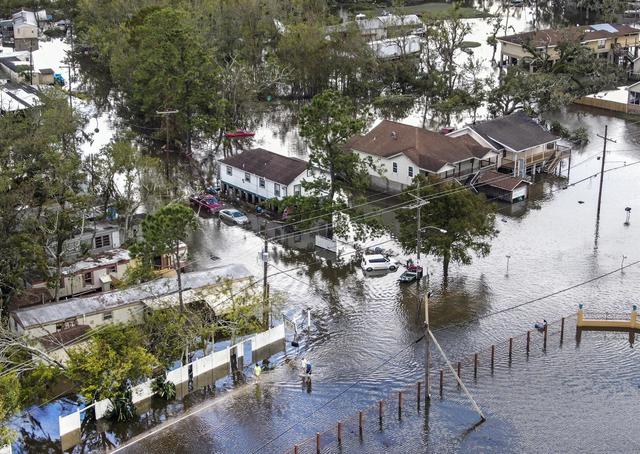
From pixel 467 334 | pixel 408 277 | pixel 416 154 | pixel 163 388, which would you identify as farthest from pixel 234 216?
pixel 163 388

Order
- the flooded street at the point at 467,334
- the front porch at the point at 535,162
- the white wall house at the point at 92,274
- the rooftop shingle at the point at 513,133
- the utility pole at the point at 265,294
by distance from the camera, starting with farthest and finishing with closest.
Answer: the rooftop shingle at the point at 513,133
the front porch at the point at 535,162
the white wall house at the point at 92,274
the utility pole at the point at 265,294
the flooded street at the point at 467,334

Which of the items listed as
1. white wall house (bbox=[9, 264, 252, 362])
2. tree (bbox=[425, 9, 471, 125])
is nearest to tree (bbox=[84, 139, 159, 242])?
white wall house (bbox=[9, 264, 252, 362])

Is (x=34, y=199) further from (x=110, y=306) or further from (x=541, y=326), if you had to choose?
(x=541, y=326)

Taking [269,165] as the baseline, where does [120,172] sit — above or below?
above

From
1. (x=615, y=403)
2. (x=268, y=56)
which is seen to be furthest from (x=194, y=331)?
(x=268, y=56)

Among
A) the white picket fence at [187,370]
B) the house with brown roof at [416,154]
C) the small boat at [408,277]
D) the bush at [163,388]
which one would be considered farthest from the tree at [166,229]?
the house with brown roof at [416,154]

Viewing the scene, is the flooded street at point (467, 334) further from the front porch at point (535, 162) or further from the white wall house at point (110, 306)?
the white wall house at point (110, 306)
